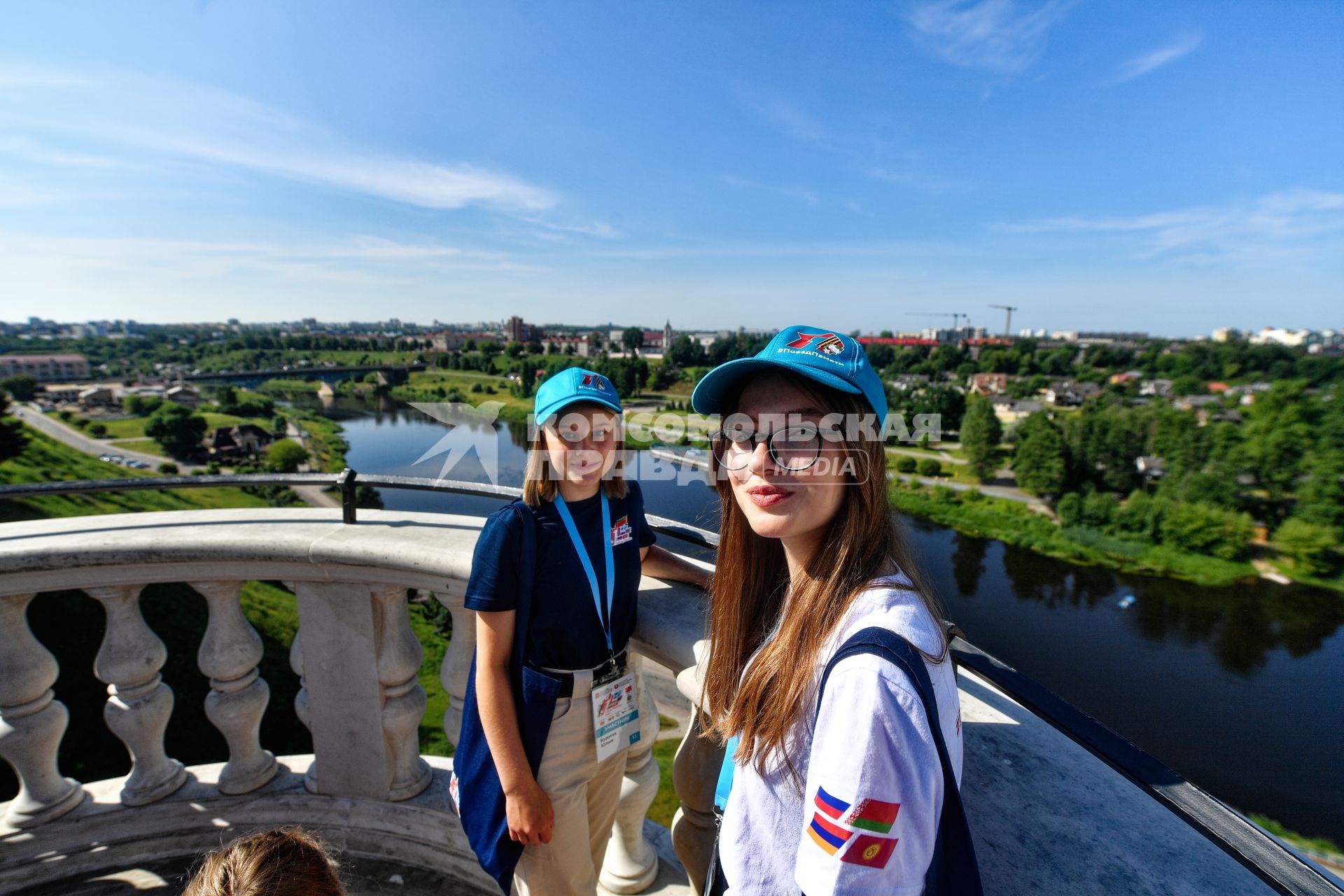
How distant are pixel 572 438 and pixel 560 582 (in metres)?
0.36

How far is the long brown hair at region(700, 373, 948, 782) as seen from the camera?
938 millimetres

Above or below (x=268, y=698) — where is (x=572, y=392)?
above

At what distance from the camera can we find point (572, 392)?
1.66 metres

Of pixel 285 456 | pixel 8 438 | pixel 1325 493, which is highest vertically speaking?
pixel 8 438

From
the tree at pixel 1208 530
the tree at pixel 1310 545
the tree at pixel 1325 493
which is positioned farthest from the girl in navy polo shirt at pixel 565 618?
the tree at pixel 1325 493

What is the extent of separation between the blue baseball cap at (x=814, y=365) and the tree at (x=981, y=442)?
62.0 metres

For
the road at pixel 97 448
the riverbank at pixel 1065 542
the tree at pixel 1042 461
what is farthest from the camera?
the tree at pixel 1042 461

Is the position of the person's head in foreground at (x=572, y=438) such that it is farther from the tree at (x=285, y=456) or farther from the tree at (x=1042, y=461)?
the tree at (x=1042, y=461)

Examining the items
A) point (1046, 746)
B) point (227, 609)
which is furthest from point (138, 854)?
point (1046, 746)

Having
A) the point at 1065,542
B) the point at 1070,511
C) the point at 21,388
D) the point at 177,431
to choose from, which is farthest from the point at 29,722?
the point at 21,388

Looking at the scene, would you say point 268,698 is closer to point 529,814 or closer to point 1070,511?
point 529,814

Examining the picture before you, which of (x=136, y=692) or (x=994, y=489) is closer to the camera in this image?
(x=136, y=692)

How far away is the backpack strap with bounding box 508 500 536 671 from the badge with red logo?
2.58 feet

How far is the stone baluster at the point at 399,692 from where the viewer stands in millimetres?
2023
